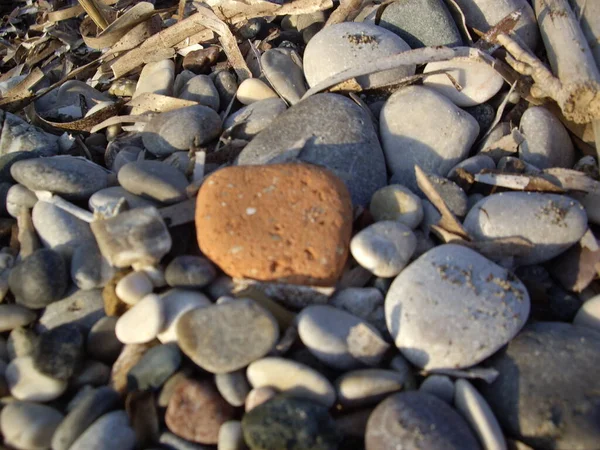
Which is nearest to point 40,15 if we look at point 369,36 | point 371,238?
point 369,36

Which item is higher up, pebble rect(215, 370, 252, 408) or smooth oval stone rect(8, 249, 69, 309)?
smooth oval stone rect(8, 249, 69, 309)

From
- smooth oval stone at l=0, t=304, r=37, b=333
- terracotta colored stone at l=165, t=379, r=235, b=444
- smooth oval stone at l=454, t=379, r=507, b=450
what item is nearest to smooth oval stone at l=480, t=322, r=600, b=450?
smooth oval stone at l=454, t=379, r=507, b=450

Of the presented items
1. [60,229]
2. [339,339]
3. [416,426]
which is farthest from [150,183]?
[416,426]

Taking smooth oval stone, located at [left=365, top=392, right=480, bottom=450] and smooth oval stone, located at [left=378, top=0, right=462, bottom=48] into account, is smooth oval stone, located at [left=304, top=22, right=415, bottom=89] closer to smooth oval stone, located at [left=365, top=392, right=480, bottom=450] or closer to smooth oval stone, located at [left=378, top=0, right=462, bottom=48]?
smooth oval stone, located at [left=378, top=0, right=462, bottom=48]

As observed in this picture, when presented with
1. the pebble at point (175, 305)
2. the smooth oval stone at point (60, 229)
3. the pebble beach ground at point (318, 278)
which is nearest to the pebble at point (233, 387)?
the pebble beach ground at point (318, 278)

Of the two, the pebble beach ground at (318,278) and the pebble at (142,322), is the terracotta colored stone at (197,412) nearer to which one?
the pebble beach ground at (318,278)

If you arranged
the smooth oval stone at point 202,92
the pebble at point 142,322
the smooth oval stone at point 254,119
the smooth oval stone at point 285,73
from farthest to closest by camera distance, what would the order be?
the smooth oval stone at point 202,92
the smooth oval stone at point 285,73
the smooth oval stone at point 254,119
the pebble at point 142,322

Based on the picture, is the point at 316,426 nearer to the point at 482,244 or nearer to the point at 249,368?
the point at 249,368
